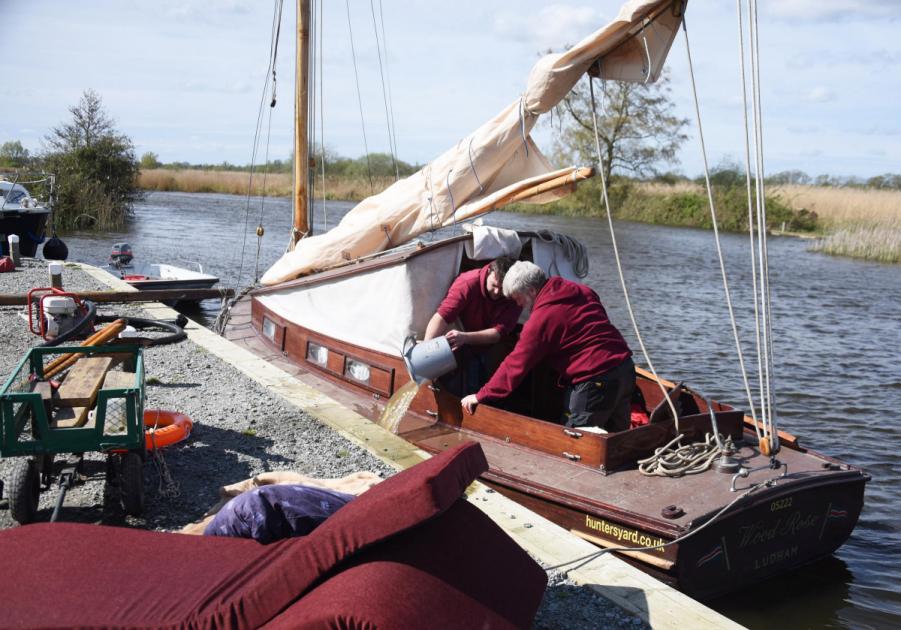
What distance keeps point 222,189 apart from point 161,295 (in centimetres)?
4453

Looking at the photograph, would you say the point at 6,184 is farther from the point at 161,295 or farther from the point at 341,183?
the point at 341,183

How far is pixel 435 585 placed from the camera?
9.53 ft

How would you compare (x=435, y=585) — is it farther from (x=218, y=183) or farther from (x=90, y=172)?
(x=218, y=183)

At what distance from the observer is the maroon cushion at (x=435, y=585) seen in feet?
8.82

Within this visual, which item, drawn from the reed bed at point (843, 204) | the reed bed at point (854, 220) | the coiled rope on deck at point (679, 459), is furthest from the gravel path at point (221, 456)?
the reed bed at point (843, 204)

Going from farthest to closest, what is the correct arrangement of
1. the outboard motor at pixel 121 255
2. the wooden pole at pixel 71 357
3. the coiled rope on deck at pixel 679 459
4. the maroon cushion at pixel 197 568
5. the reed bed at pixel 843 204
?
the reed bed at pixel 843 204
the outboard motor at pixel 121 255
the wooden pole at pixel 71 357
the coiled rope on deck at pixel 679 459
the maroon cushion at pixel 197 568

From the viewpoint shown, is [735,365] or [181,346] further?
[735,365]

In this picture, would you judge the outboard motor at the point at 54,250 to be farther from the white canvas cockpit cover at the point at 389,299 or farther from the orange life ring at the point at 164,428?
the orange life ring at the point at 164,428

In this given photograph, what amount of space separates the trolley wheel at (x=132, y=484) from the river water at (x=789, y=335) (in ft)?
13.3

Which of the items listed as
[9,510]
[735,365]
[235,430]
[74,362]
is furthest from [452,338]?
[735,365]

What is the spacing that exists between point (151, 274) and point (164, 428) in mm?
13503

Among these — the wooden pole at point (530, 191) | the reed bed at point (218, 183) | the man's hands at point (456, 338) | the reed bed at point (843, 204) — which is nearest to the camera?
the man's hands at point (456, 338)

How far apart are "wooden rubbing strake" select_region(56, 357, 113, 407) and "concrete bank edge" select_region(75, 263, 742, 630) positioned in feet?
5.43

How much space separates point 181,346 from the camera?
932cm
